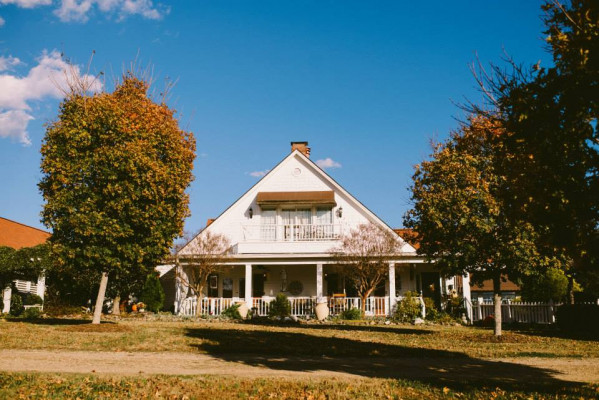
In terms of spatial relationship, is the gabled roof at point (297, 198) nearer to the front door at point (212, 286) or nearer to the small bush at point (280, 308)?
the front door at point (212, 286)

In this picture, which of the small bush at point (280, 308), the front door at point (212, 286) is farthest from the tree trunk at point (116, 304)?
the small bush at point (280, 308)

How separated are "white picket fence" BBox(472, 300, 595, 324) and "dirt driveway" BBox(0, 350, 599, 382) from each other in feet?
40.3

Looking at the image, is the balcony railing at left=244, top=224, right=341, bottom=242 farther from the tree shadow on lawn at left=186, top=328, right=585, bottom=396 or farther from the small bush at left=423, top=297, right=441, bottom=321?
the tree shadow on lawn at left=186, top=328, right=585, bottom=396

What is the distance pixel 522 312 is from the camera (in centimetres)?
2325

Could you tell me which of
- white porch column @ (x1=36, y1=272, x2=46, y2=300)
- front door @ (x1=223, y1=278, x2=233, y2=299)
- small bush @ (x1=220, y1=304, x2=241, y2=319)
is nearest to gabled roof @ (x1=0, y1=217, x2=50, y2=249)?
white porch column @ (x1=36, y1=272, x2=46, y2=300)

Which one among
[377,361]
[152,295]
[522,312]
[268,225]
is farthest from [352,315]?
[377,361]

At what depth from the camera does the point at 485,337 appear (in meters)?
15.3

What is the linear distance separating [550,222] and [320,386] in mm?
4178

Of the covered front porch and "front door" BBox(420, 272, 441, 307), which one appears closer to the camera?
the covered front porch

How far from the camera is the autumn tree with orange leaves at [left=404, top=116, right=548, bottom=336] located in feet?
46.8

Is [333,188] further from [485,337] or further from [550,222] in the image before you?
[550,222]

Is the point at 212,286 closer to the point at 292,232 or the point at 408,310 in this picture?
the point at 292,232

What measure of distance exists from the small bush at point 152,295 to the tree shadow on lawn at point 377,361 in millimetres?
13956

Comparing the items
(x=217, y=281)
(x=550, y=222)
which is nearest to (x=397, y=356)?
(x=550, y=222)
